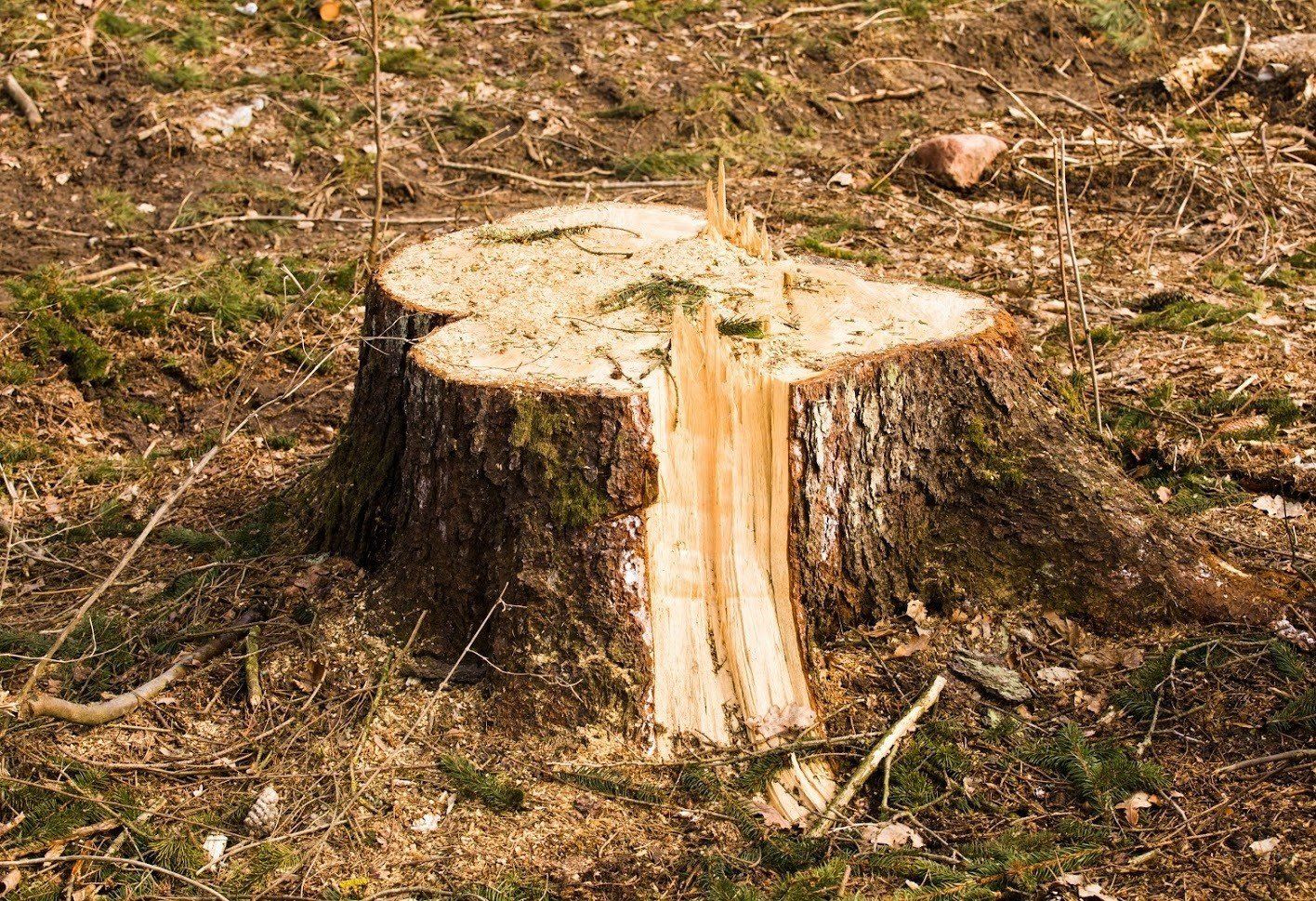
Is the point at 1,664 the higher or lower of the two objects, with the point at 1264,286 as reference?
lower

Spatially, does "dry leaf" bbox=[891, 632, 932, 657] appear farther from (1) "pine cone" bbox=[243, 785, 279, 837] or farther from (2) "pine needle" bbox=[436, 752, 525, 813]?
(1) "pine cone" bbox=[243, 785, 279, 837]

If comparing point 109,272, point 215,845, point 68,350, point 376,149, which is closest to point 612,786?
→ point 215,845

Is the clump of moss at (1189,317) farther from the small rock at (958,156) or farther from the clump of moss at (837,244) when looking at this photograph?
the small rock at (958,156)

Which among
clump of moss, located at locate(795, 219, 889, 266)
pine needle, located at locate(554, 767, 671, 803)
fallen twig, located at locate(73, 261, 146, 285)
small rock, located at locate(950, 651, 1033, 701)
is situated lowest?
pine needle, located at locate(554, 767, 671, 803)

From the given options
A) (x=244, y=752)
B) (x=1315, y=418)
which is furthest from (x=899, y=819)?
(x=1315, y=418)

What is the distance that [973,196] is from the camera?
21.5 feet

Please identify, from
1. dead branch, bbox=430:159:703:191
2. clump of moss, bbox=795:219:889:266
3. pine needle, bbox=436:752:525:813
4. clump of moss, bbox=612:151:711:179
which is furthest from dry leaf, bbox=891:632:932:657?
clump of moss, bbox=612:151:711:179

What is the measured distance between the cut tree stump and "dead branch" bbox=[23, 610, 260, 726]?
38 centimetres

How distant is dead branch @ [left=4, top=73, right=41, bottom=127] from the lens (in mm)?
6664

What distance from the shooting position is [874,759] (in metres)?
2.84

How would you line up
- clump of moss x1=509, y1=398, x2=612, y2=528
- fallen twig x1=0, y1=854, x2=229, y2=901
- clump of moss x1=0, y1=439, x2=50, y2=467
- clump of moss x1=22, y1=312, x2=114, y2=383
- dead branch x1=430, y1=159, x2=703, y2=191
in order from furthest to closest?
dead branch x1=430, y1=159, x2=703, y2=191, clump of moss x1=22, y1=312, x2=114, y2=383, clump of moss x1=0, y1=439, x2=50, y2=467, clump of moss x1=509, y1=398, x2=612, y2=528, fallen twig x1=0, y1=854, x2=229, y2=901

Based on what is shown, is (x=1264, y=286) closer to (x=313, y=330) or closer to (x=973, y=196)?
(x=973, y=196)

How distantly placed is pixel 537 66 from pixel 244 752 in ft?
18.5

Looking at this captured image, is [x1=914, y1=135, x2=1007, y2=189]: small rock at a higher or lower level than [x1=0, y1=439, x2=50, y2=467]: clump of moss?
higher
